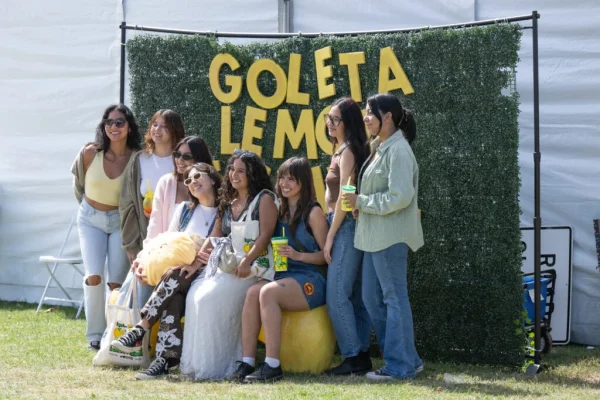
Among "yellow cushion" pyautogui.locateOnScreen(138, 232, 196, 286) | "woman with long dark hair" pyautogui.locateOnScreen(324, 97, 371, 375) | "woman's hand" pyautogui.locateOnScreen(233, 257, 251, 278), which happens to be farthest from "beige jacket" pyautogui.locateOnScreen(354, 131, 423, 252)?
"yellow cushion" pyautogui.locateOnScreen(138, 232, 196, 286)

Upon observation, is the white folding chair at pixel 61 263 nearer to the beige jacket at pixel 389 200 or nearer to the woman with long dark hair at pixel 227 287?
the woman with long dark hair at pixel 227 287

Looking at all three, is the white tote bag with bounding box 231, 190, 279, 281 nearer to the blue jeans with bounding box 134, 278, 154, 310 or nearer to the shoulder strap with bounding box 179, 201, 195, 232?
the shoulder strap with bounding box 179, 201, 195, 232

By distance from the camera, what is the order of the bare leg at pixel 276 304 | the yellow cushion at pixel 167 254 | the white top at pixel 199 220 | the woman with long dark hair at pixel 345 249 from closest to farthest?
the bare leg at pixel 276 304, the woman with long dark hair at pixel 345 249, the yellow cushion at pixel 167 254, the white top at pixel 199 220

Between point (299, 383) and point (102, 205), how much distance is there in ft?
6.86

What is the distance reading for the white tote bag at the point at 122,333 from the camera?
228 inches

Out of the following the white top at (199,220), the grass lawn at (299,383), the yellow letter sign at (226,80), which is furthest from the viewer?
the yellow letter sign at (226,80)

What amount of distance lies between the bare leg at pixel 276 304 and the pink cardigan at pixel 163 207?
0.99 m

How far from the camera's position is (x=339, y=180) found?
566cm

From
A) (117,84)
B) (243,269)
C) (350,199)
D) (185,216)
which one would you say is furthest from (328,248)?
(117,84)

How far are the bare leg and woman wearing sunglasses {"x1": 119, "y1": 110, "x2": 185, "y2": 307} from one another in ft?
4.24

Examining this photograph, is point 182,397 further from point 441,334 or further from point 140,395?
point 441,334

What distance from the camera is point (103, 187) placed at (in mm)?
6480

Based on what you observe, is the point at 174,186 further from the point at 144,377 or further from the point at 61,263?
the point at 61,263

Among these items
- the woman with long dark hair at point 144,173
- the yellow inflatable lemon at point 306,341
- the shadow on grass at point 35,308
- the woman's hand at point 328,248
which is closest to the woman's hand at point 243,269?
the yellow inflatable lemon at point 306,341
